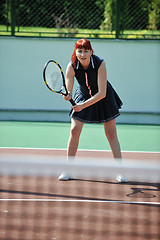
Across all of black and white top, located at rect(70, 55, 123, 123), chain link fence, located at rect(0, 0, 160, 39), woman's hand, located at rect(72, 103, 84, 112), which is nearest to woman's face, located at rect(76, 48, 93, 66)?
black and white top, located at rect(70, 55, 123, 123)

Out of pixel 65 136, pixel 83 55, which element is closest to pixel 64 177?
pixel 83 55

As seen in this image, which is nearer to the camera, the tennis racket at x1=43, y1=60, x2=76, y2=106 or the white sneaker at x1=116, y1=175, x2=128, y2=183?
the tennis racket at x1=43, y1=60, x2=76, y2=106

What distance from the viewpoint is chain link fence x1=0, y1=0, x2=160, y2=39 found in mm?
10055

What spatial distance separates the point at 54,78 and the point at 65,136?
340cm

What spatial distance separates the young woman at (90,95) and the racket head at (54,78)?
0.09m

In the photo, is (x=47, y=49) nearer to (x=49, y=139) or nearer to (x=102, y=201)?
(x=49, y=139)

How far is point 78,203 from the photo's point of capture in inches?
156

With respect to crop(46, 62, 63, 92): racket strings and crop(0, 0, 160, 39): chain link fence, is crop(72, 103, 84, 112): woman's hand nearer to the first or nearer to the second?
crop(46, 62, 63, 92): racket strings

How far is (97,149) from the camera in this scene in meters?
6.86

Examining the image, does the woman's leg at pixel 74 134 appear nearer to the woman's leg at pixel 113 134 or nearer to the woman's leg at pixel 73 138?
the woman's leg at pixel 73 138

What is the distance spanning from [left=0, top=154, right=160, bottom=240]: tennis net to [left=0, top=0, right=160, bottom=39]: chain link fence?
576 centimetres

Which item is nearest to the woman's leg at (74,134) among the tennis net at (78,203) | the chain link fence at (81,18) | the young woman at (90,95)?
the young woman at (90,95)

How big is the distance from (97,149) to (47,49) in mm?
3647

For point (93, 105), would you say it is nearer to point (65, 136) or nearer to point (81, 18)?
point (65, 136)
